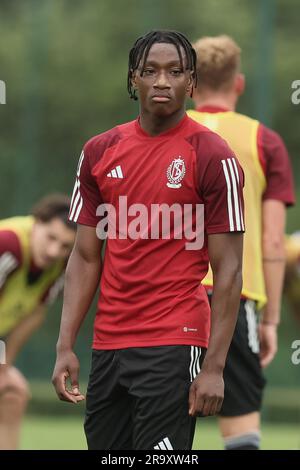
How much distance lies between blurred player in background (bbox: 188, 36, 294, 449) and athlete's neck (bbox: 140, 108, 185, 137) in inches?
47.8

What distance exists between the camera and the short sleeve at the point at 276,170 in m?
5.53

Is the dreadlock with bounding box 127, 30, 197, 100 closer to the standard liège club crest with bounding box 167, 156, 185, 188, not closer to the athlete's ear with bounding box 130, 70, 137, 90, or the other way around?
the athlete's ear with bounding box 130, 70, 137, 90

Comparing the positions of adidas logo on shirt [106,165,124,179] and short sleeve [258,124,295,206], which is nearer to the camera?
adidas logo on shirt [106,165,124,179]

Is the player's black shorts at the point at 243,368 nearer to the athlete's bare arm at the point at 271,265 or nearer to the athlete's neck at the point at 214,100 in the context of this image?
the athlete's bare arm at the point at 271,265

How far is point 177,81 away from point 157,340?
0.85m

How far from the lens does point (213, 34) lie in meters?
13.2

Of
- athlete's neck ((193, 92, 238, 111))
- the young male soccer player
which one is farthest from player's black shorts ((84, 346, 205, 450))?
athlete's neck ((193, 92, 238, 111))

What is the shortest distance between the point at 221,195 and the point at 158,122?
1.14 feet

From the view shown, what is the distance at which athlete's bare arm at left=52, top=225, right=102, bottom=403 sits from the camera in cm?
430

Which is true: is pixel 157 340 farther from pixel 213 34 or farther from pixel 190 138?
pixel 213 34

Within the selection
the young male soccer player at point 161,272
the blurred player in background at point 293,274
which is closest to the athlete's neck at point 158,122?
the young male soccer player at point 161,272

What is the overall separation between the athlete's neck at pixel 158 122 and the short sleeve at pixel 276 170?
131 cm

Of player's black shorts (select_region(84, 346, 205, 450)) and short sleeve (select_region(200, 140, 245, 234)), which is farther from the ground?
short sleeve (select_region(200, 140, 245, 234))
